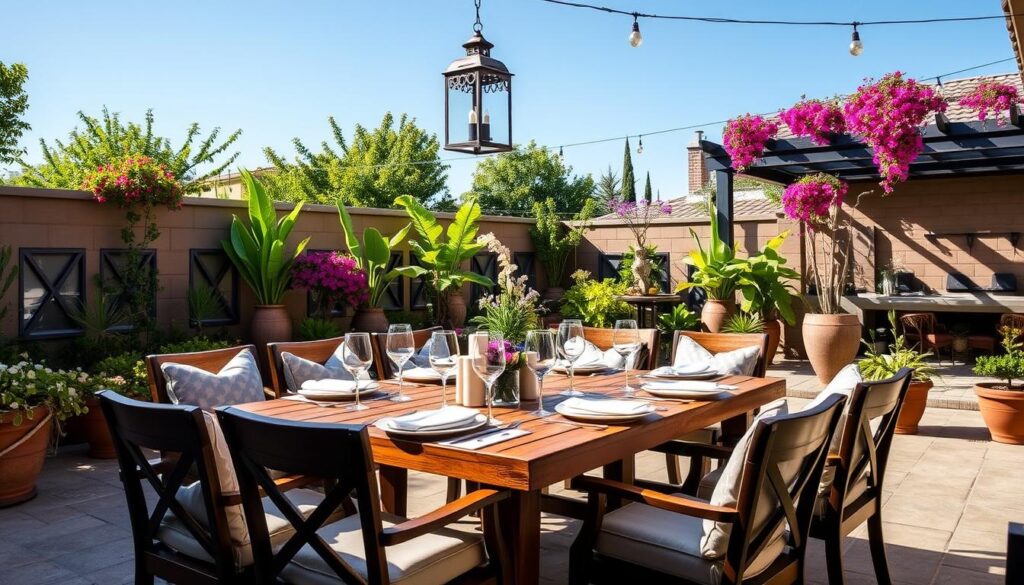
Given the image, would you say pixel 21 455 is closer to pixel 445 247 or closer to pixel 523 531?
pixel 523 531

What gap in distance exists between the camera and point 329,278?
282 inches

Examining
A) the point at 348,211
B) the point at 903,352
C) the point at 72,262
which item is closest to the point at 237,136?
the point at 348,211

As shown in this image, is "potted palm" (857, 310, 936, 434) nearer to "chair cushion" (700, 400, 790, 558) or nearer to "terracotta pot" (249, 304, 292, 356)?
"chair cushion" (700, 400, 790, 558)

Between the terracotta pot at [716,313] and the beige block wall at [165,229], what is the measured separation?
356 cm

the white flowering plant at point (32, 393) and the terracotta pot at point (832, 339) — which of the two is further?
the terracotta pot at point (832, 339)

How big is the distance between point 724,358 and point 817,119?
4616 mm

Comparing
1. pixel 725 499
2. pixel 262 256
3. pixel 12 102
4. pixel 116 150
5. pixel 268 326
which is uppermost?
pixel 116 150

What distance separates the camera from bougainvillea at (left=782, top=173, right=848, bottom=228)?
7.50 meters

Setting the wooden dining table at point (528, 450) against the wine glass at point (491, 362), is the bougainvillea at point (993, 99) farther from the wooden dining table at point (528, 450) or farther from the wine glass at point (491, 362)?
the wine glass at point (491, 362)

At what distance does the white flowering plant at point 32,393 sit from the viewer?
13.5 ft

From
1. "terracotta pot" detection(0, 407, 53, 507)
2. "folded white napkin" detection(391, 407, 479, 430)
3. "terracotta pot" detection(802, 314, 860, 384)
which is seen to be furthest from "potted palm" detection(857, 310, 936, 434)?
"terracotta pot" detection(0, 407, 53, 507)

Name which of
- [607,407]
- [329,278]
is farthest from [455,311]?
[607,407]

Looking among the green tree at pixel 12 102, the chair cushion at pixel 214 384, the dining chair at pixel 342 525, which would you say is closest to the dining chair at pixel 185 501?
the dining chair at pixel 342 525

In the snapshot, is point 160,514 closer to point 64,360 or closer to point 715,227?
point 64,360
